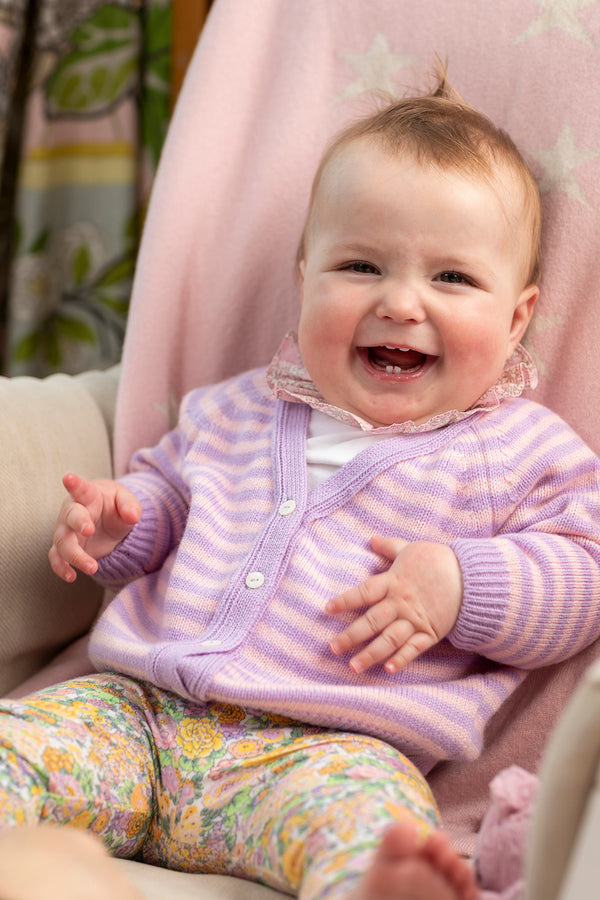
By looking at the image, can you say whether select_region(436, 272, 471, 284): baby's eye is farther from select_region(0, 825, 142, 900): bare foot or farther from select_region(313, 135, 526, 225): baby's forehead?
select_region(0, 825, 142, 900): bare foot

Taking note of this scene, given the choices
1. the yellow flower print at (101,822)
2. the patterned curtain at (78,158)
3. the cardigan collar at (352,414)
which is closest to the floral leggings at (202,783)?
the yellow flower print at (101,822)

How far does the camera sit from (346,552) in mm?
875

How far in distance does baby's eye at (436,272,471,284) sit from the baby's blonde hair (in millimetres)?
92

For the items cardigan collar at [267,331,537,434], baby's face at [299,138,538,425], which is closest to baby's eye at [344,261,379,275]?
baby's face at [299,138,538,425]

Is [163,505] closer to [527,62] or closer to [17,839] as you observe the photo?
[17,839]

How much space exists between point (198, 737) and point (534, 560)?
0.32m

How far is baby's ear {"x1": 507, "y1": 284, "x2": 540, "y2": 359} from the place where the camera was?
973mm

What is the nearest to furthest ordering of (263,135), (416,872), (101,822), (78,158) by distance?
(416,872) → (101,822) → (263,135) → (78,158)

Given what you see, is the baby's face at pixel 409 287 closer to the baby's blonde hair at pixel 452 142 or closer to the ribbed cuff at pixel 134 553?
the baby's blonde hair at pixel 452 142

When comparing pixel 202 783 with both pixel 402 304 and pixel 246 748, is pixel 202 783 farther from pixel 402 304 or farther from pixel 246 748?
pixel 402 304

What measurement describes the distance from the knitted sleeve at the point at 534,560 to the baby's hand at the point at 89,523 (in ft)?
1.06

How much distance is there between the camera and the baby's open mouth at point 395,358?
36.8 inches

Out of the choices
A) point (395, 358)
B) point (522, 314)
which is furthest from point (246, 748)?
point (522, 314)

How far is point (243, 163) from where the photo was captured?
118cm
